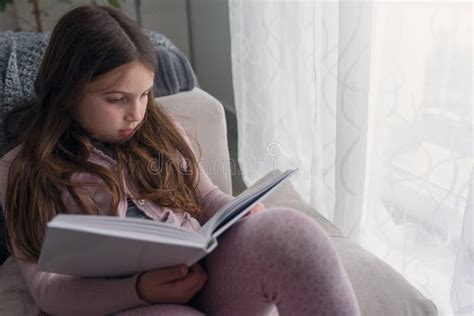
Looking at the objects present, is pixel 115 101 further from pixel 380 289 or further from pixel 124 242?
pixel 380 289

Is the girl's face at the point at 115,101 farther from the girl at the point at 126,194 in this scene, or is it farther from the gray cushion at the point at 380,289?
the gray cushion at the point at 380,289

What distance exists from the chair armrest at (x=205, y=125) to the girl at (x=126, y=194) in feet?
0.30

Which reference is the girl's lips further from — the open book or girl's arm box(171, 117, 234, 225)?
the open book

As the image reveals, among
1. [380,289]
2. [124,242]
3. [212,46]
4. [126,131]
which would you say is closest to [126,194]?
[126,131]

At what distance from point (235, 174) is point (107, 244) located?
4.98ft

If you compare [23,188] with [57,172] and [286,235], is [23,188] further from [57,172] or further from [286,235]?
[286,235]

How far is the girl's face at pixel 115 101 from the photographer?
2.75 feet

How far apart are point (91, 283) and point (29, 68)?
0.51 m

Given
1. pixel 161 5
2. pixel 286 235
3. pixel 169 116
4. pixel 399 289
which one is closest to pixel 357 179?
pixel 399 289

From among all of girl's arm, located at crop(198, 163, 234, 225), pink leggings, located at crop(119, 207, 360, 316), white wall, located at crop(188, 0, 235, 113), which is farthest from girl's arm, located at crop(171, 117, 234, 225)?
white wall, located at crop(188, 0, 235, 113)

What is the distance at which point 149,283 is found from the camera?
0.73m

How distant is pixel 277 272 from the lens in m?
0.68

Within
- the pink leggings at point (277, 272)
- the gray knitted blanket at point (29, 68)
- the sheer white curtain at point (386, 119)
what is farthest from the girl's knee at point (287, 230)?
the gray knitted blanket at point (29, 68)

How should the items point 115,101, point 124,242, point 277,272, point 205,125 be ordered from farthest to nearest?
point 205,125
point 115,101
point 277,272
point 124,242
